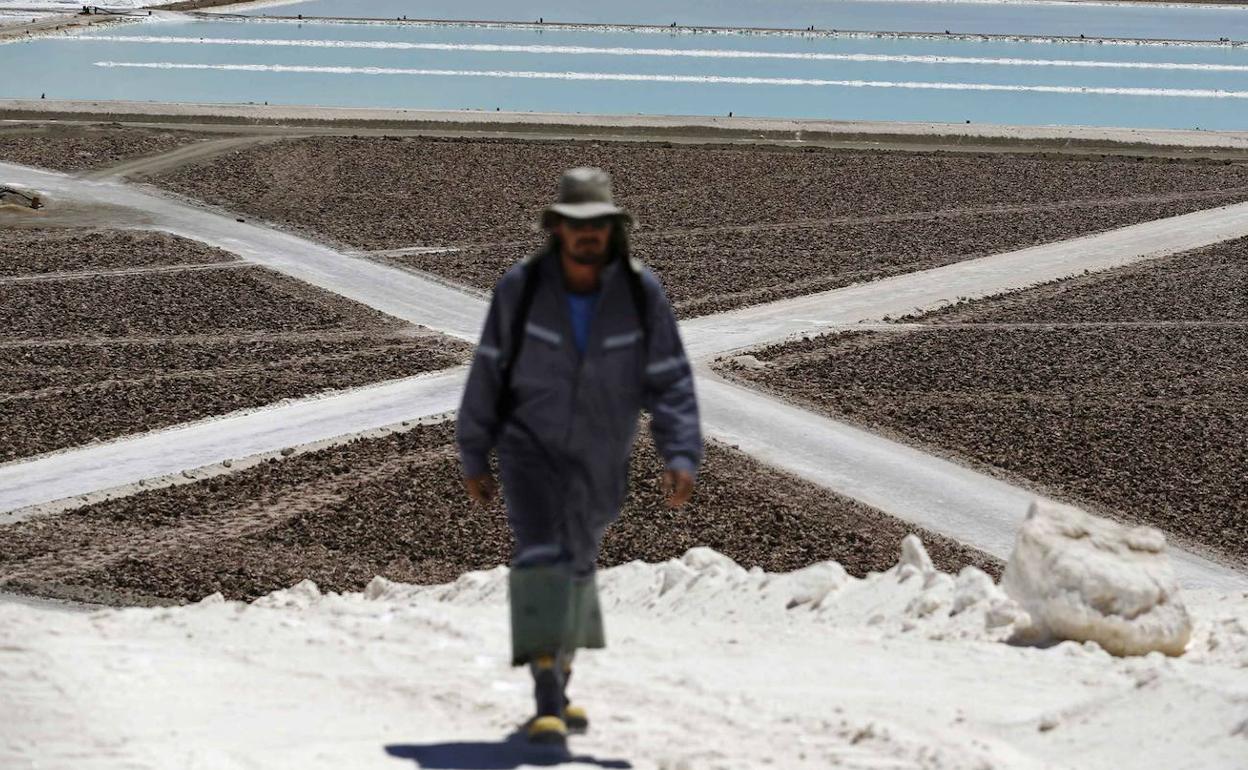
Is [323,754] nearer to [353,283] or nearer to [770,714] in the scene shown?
[770,714]

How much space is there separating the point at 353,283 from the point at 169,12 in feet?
143

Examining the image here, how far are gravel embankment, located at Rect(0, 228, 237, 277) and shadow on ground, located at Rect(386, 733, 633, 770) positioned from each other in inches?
794

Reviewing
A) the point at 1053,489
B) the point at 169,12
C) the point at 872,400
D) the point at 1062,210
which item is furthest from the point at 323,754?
the point at 169,12

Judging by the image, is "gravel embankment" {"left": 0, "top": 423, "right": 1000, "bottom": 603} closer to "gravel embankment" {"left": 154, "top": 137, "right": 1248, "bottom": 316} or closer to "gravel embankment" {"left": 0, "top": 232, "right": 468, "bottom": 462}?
"gravel embankment" {"left": 0, "top": 232, "right": 468, "bottom": 462}

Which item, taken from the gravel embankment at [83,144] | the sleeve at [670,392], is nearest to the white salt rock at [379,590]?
the sleeve at [670,392]

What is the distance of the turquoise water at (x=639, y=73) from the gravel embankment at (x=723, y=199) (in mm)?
7181

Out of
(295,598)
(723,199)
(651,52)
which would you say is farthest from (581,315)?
(651,52)

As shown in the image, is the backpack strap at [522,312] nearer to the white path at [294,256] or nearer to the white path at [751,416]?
the white path at [751,416]

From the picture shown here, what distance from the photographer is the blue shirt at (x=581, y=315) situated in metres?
6.09

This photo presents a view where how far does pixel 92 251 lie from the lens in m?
26.2

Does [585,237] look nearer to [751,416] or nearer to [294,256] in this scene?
[751,416]

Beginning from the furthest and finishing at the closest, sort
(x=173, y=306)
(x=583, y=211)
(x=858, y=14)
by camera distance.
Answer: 1. (x=858, y=14)
2. (x=173, y=306)
3. (x=583, y=211)

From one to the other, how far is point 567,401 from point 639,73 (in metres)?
44.0

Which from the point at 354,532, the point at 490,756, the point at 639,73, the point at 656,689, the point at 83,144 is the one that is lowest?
the point at 354,532
